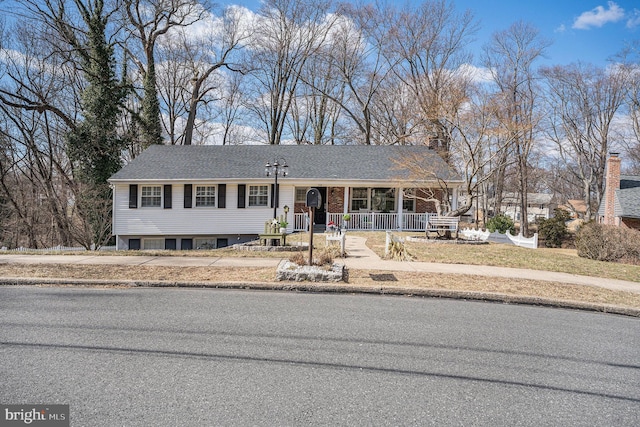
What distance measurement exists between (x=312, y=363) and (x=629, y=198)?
2290cm

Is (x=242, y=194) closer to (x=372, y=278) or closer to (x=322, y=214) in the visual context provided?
(x=322, y=214)

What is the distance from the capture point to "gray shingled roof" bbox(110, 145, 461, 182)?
18109 mm

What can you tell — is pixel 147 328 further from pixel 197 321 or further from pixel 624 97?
pixel 624 97

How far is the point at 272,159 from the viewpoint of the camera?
Answer: 20.2 meters

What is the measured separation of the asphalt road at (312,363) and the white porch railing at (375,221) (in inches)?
490

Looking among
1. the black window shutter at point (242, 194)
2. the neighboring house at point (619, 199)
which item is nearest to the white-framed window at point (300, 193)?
the black window shutter at point (242, 194)

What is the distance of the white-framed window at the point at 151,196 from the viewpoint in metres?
17.8

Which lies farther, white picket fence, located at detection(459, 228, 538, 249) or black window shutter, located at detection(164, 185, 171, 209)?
black window shutter, located at detection(164, 185, 171, 209)

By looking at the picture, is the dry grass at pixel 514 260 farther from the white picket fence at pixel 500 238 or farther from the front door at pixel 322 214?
the front door at pixel 322 214

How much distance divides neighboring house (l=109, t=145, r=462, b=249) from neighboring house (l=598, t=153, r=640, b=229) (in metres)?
8.91

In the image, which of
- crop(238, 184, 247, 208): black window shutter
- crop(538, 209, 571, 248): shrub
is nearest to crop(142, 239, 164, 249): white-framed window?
crop(238, 184, 247, 208): black window shutter

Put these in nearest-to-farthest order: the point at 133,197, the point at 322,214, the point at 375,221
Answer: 1. the point at 133,197
2. the point at 375,221
3. the point at 322,214

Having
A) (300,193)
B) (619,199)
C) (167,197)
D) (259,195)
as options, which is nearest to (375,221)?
(300,193)

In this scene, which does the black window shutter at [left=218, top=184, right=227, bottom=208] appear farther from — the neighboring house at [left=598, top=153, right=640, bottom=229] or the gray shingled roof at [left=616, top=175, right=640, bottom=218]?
the gray shingled roof at [left=616, top=175, right=640, bottom=218]
